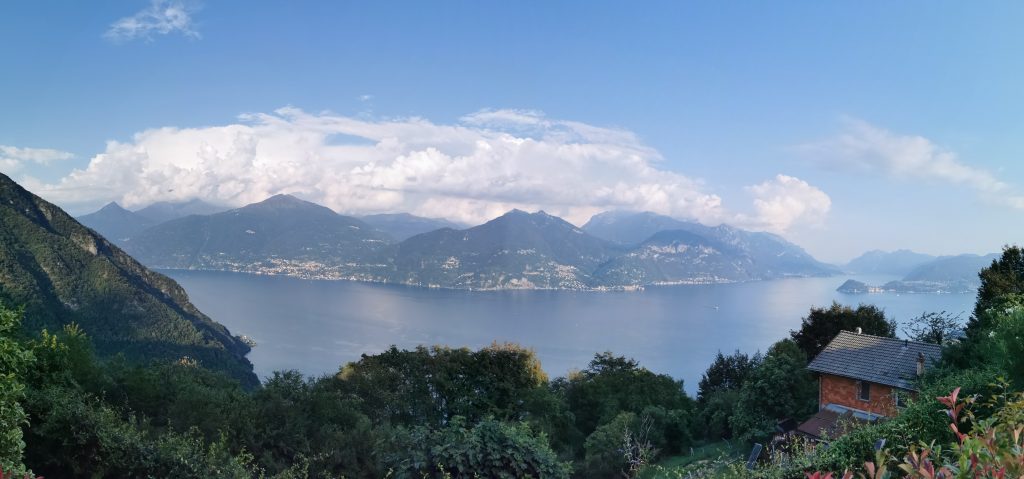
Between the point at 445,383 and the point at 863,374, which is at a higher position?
the point at 863,374

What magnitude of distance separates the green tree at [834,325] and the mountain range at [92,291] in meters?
47.1

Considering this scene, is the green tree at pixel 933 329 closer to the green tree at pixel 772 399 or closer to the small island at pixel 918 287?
the green tree at pixel 772 399

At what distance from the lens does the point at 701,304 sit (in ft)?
462

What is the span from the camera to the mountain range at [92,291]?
47125 millimetres

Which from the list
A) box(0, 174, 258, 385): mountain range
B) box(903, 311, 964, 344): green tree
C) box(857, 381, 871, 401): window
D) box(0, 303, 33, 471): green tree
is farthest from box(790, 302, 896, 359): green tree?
box(0, 174, 258, 385): mountain range

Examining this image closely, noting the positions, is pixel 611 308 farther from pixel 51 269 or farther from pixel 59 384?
pixel 59 384

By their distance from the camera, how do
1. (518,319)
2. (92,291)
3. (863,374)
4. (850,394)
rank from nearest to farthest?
(863,374) < (850,394) < (92,291) < (518,319)

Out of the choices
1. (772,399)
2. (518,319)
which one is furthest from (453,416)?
(518,319)

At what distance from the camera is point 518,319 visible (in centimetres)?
10938

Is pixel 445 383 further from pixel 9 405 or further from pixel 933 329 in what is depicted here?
pixel 933 329

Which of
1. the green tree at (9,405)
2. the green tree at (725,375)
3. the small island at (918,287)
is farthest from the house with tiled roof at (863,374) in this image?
the small island at (918,287)

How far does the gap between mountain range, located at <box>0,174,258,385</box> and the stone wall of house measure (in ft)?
156

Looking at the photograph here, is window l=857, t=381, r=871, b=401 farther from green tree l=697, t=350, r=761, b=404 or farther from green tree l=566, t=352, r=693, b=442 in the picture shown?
green tree l=697, t=350, r=761, b=404

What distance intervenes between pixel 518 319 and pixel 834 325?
288 feet
